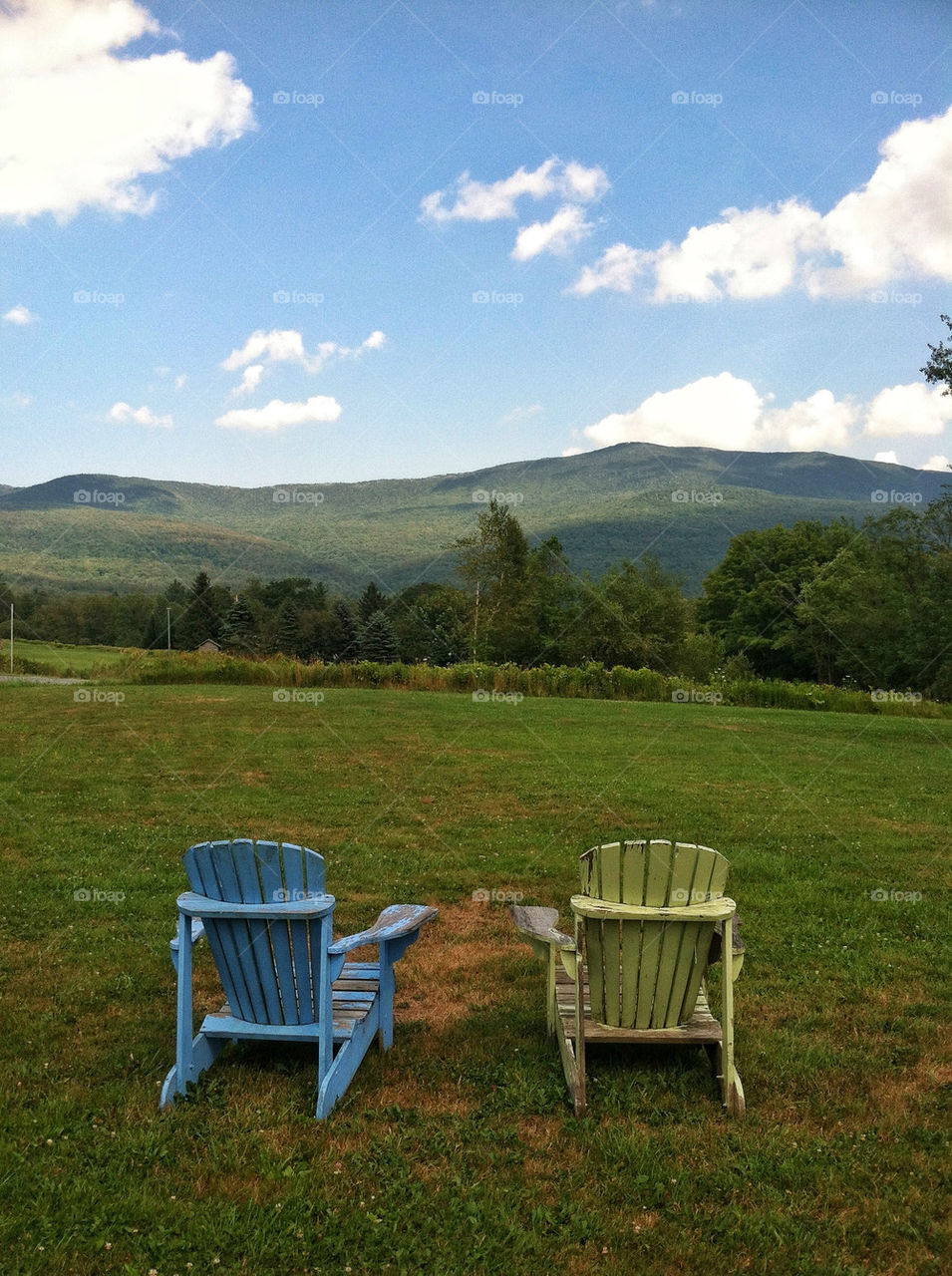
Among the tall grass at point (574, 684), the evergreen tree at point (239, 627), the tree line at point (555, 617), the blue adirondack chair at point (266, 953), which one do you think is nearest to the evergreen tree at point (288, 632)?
the tree line at point (555, 617)

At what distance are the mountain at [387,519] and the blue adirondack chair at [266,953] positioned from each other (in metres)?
11.8

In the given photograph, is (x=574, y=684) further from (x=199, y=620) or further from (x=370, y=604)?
(x=199, y=620)

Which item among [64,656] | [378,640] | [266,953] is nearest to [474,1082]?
[266,953]

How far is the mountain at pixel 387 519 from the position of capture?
72312 mm

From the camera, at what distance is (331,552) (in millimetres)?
81750

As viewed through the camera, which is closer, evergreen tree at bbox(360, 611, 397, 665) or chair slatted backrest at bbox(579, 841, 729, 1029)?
chair slatted backrest at bbox(579, 841, 729, 1029)

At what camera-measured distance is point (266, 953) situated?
4.25m

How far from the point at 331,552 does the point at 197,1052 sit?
7859 cm

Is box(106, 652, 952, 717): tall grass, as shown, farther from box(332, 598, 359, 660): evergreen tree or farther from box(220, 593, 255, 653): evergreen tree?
box(220, 593, 255, 653): evergreen tree

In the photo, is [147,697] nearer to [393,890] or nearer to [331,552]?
[393,890]

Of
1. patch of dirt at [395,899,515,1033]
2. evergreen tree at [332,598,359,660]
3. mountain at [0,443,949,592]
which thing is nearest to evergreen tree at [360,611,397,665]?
evergreen tree at [332,598,359,660]

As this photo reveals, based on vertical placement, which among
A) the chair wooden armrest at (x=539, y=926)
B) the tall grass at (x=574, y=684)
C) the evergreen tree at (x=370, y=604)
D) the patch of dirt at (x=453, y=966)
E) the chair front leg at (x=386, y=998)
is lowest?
the tall grass at (x=574, y=684)

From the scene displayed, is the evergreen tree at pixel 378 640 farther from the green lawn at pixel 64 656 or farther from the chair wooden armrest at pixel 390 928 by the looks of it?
the chair wooden armrest at pixel 390 928

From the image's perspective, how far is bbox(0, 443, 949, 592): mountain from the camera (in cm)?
7231
